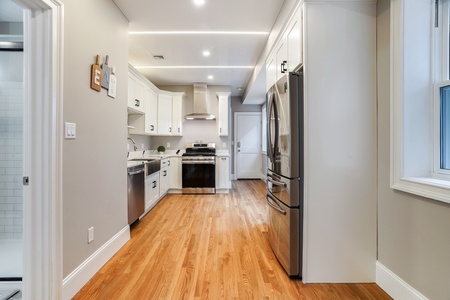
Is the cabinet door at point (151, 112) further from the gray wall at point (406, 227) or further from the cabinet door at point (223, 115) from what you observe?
the gray wall at point (406, 227)

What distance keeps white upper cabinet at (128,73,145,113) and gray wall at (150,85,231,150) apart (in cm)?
144

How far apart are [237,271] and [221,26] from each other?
2.72m

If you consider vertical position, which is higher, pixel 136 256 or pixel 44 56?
pixel 44 56

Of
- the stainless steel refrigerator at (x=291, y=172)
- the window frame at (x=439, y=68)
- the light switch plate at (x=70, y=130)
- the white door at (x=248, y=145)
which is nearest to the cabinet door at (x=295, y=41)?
the stainless steel refrigerator at (x=291, y=172)

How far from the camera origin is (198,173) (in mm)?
4633

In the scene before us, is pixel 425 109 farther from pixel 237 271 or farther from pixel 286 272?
pixel 237 271

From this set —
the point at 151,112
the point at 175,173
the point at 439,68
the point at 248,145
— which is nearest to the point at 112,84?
the point at 151,112

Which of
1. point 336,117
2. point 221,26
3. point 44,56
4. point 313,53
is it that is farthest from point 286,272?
point 221,26

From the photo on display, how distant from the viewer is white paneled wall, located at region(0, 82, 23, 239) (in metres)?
2.09

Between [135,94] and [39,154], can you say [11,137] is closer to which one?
[39,154]

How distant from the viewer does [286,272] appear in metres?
1.80

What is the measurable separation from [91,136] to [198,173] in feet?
9.72

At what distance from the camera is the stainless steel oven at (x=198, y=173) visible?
4602mm

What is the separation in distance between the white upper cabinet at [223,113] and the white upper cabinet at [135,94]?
1.83 metres
